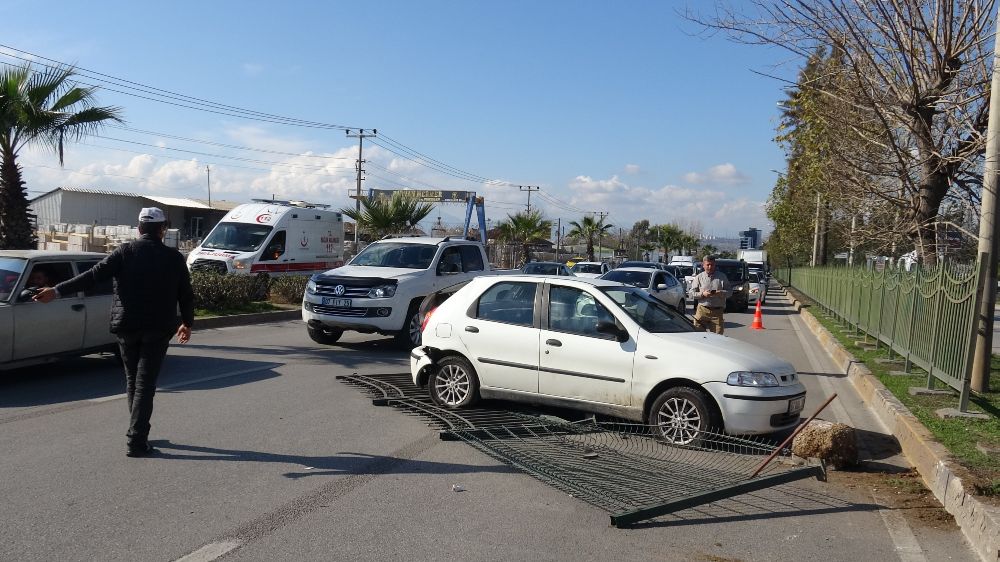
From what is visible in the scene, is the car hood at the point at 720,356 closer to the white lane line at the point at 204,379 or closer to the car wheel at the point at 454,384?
the car wheel at the point at 454,384

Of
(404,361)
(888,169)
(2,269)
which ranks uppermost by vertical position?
(888,169)

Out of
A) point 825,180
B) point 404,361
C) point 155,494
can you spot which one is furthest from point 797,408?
point 825,180

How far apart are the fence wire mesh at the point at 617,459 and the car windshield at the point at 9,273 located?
4299 mm

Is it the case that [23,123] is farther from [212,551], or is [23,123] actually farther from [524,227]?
[524,227]

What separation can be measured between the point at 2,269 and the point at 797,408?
8.69 meters

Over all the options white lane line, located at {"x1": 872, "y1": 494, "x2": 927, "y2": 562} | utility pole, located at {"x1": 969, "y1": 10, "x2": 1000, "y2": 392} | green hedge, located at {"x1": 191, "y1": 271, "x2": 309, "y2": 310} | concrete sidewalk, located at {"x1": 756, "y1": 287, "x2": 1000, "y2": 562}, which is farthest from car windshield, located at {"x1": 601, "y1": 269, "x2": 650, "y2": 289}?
white lane line, located at {"x1": 872, "y1": 494, "x2": 927, "y2": 562}

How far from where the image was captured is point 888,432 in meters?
9.23

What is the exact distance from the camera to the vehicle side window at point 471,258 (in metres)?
15.7

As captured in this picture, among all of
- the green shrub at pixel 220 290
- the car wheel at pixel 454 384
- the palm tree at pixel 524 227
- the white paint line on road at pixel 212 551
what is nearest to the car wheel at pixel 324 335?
the green shrub at pixel 220 290

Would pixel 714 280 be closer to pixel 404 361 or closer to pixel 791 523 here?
pixel 404 361

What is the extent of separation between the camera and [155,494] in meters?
5.69

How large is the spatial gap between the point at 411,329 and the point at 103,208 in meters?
50.1

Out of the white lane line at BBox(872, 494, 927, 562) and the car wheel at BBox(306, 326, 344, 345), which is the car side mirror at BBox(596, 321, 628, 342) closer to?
the white lane line at BBox(872, 494, 927, 562)

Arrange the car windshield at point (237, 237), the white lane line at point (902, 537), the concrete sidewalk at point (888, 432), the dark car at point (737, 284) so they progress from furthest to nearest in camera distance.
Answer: the dark car at point (737, 284), the car windshield at point (237, 237), the concrete sidewalk at point (888, 432), the white lane line at point (902, 537)
